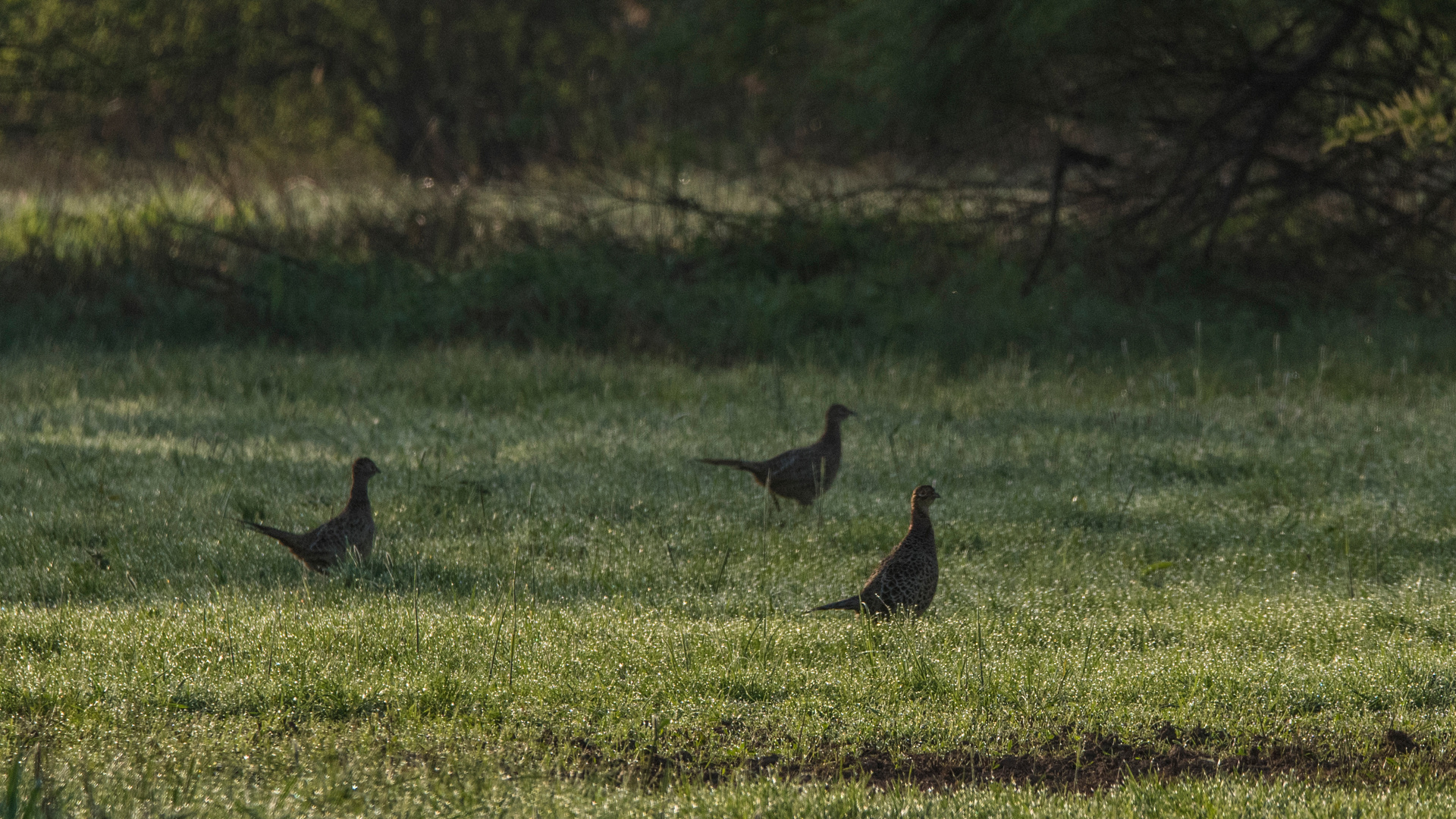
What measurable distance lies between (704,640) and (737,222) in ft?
35.5

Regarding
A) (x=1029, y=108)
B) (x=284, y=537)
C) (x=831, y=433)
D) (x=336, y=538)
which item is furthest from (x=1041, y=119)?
(x=284, y=537)

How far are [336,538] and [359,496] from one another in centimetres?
24

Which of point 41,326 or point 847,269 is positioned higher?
point 847,269

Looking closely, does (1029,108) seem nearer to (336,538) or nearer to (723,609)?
(723,609)

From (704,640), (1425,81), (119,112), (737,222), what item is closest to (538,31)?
(119,112)

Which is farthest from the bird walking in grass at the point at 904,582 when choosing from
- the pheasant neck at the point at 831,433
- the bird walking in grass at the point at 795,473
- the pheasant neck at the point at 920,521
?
the pheasant neck at the point at 831,433

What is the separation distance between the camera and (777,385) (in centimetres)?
1155

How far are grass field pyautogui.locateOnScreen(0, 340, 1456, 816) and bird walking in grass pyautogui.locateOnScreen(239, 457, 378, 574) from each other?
0.36 ft

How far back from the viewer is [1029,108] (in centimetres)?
1545

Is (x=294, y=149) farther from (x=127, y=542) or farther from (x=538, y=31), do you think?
(x=127, y=542)

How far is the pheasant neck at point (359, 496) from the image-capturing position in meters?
6.79

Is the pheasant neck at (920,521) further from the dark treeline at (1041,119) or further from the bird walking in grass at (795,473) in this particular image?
the dark treeline at (1041,119)

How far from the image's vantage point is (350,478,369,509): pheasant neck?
6.79 metres

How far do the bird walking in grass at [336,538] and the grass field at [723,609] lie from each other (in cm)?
11
